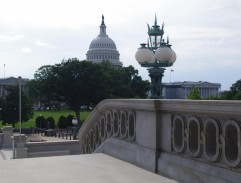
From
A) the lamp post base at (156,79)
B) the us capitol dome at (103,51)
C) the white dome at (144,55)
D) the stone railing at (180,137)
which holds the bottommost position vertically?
the stone railing at (180,137)

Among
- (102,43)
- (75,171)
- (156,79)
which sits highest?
(102,43)

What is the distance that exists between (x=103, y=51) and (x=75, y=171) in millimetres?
137323

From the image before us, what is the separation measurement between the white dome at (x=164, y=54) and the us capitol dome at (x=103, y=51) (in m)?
126

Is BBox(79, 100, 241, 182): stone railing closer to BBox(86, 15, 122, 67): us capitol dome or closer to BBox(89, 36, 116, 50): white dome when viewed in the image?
BBox(86, 15, 122, 67): us capitol dome

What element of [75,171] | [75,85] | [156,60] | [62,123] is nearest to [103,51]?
[75,85]

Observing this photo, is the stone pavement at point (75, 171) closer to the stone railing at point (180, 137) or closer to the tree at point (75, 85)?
the stone railing at point (180, 137)

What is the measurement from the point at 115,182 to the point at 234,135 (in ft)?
7.06

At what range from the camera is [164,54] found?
47.5 ft

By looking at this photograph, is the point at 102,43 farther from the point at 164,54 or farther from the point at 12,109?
the point at 164,54

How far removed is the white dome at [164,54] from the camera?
14484mm

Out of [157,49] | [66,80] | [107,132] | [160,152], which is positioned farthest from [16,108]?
[160,152]

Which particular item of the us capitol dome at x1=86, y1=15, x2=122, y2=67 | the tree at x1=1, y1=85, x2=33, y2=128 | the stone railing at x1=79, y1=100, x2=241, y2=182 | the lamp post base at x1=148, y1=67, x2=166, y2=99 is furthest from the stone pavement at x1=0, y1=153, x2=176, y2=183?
the us capitol dome at x1=86, y1=15, x2=122, y2=67

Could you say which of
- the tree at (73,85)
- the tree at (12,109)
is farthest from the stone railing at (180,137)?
the tree at (73,85)

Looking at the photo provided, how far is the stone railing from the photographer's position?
16.1 ft
